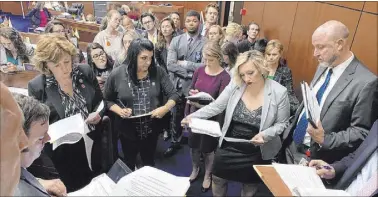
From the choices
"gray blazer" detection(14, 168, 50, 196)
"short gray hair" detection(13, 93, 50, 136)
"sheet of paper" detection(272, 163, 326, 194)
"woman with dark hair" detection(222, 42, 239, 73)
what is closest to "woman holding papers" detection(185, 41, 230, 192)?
"woman with dark hair" detection(222, 42, 239, 73)

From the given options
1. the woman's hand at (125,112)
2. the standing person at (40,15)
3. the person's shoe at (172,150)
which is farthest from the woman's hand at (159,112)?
the standing person at (40,15)

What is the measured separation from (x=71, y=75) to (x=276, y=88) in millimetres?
1623

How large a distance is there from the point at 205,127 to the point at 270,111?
1.78 ft

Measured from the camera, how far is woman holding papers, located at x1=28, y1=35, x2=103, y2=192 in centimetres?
195

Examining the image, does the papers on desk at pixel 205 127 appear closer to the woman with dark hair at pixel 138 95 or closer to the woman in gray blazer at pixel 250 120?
the woman in gray blazer at pixel 250 120

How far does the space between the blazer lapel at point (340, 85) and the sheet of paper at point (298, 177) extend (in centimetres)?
53

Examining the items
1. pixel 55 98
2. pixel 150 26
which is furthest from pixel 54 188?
pixel 150 26

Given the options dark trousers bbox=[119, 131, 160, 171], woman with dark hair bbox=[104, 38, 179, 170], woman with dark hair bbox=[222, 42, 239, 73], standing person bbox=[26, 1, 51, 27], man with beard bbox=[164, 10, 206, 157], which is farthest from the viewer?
standing person bbox=[26, 1, 51, 27]

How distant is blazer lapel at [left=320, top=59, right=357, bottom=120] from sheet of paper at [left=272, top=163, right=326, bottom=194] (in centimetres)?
53

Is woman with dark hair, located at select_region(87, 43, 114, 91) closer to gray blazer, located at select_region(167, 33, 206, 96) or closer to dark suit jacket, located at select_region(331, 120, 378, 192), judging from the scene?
gray blazer, located at select_region(167, 33, 206, 96)

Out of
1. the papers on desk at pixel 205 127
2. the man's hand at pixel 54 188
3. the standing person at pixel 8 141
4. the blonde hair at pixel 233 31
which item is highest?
the standing person at pixel 8 141

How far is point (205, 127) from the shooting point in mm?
2250

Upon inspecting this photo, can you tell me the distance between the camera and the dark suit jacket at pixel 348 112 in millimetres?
1864

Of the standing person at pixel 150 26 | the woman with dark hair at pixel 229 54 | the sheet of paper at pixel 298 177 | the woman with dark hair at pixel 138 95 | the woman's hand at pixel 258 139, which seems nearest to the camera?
the sheet of paper at pixel 298 177
